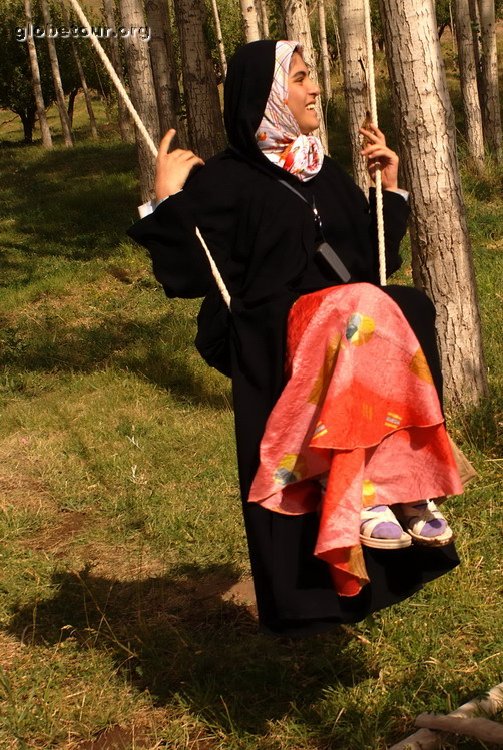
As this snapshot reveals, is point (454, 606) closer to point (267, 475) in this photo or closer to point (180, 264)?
point (267, 475)

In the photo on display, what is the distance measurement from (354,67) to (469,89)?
541cm

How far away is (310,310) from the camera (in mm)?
3082

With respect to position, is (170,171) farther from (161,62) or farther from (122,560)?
(161,62)

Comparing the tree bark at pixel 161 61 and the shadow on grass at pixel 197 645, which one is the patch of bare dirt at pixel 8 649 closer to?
the shadow on grass at pixel 197 645

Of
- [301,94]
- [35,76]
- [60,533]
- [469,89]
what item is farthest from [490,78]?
[35,76]

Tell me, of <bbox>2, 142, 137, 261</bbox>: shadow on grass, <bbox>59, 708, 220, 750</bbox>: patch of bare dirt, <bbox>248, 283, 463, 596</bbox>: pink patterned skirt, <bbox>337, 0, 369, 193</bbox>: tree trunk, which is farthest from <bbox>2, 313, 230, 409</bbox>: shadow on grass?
<bbox>248, 283, 463, 596</bbox>: pink patterned skirt

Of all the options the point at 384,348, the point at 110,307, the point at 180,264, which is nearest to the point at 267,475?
the point at 384,348

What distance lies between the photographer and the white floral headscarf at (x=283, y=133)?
3.30 meters

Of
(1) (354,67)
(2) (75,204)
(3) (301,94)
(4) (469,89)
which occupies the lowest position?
(2) (75,204)

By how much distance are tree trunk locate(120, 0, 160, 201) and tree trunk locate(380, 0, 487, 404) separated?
A: 23.6 ft

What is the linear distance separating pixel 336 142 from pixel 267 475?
65.5ft

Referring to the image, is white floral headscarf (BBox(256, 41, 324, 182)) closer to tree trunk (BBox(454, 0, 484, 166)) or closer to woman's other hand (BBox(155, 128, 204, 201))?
woman's other hand (BBox(155, 128, 204, 201))

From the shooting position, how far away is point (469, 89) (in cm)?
1609

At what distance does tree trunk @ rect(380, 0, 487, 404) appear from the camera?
5895mm
